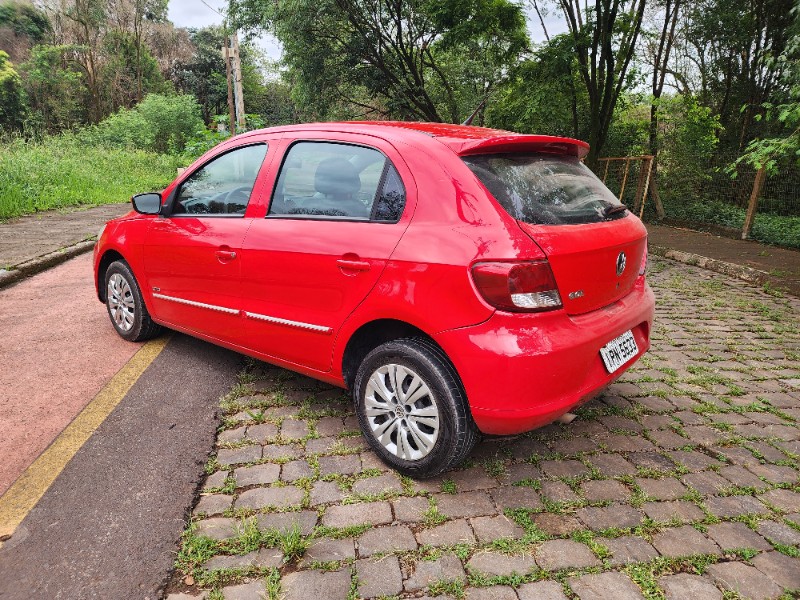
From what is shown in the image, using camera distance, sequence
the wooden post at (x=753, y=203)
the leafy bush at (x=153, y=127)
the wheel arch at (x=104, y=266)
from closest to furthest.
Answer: the wheel arch at (x=104, y=266), the wooden post at (x=753, y=203), the leafy bush at (x=153, y=127)

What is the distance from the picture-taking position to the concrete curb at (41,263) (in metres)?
6.13

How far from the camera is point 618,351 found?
268cm

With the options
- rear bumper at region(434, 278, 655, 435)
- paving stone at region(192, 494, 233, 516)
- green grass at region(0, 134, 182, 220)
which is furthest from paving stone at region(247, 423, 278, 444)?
green grass at region(0, 134, 182, 220)

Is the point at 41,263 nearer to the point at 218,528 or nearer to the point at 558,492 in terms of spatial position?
the point at 218,528

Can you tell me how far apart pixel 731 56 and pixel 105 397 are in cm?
2088

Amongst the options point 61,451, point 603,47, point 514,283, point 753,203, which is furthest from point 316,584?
point 603,47

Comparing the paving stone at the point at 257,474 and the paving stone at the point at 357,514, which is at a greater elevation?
the paving stone at the point at 357,514

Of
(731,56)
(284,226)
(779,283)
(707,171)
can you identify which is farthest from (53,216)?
(731,56)

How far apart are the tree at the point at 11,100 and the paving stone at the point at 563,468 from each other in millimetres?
34431

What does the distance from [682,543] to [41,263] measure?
7.40 m

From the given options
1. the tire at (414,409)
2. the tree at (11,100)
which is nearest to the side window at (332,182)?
the tire at (414,409)

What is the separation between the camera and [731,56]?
58.2 feet

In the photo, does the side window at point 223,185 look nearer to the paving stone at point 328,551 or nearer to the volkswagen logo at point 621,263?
the paving stone at point 328,551

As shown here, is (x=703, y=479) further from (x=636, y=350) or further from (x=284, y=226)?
(x=284, y=226)
